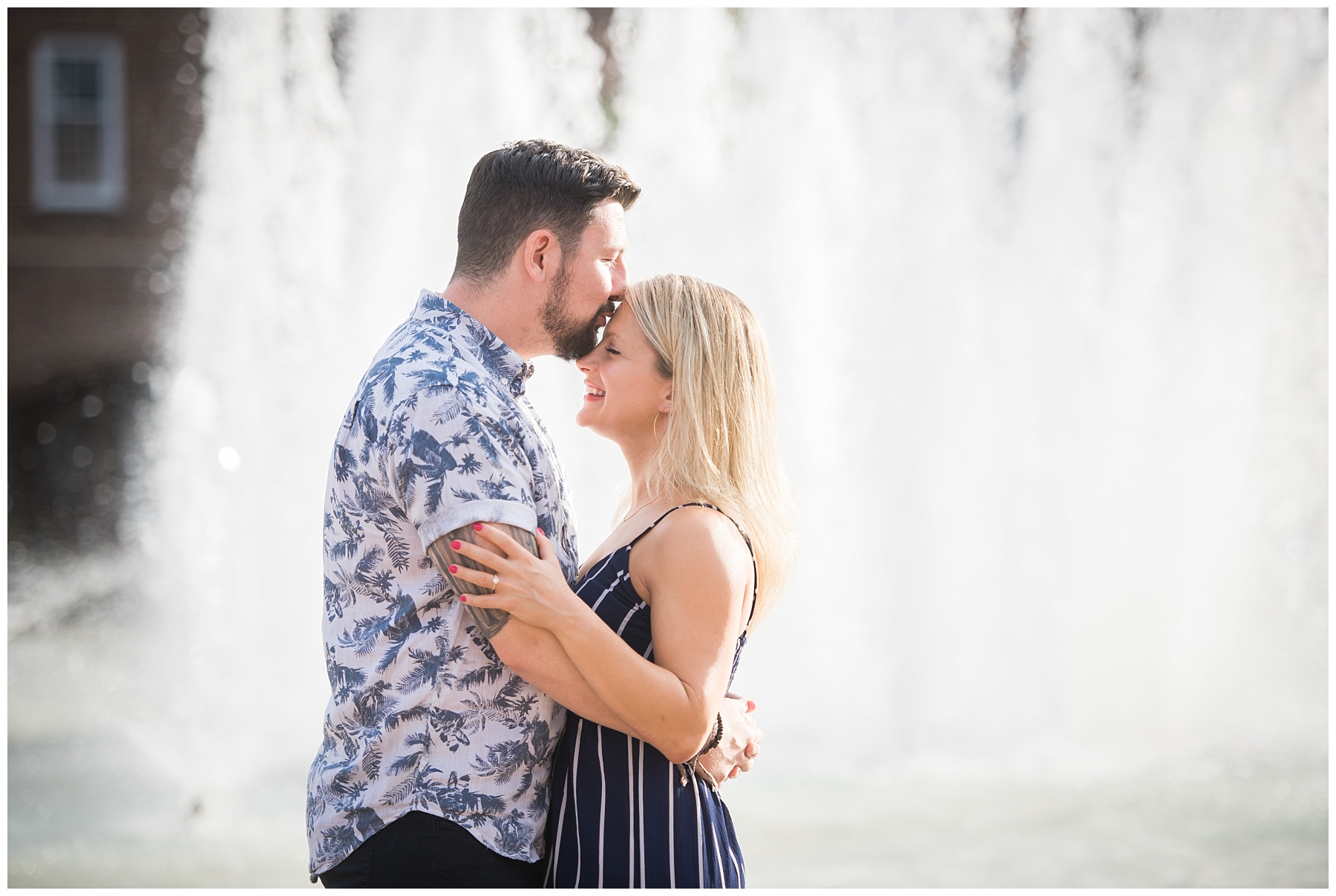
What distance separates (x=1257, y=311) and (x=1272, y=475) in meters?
1.28

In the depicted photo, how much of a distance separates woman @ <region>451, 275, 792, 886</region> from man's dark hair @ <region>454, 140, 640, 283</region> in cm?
23

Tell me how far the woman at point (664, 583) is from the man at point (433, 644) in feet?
0.20

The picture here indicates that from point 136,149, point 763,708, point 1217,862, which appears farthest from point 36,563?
point 1217,862

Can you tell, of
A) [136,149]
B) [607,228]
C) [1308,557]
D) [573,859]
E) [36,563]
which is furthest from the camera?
[136,149]

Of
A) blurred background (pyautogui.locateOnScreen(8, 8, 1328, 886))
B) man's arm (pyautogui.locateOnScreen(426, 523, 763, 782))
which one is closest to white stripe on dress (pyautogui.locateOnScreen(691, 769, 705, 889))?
man's arm (pyautogui.locateOnScreen(426, 523, 763, 782))

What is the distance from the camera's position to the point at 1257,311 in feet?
29.7

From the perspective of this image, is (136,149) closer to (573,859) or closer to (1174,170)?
(1174,170)

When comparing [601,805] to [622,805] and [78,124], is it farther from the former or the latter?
[78,124]

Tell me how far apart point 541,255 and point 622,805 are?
1.02 metres

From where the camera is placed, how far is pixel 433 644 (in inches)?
77.4

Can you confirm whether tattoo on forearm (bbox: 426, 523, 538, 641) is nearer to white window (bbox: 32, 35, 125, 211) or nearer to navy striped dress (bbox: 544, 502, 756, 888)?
navy striped dress (bbox: 544, 502, 756, 888)

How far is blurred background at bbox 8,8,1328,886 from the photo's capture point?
276 inches

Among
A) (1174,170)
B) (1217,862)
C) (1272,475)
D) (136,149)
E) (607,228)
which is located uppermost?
(136,149)

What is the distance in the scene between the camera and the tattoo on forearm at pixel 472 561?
1861 mm
